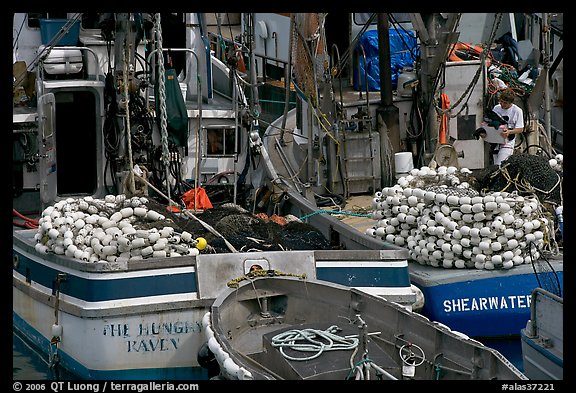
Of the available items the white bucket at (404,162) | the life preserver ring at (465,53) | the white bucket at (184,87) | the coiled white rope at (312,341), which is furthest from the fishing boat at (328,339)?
the life preserver ring at (465,53)

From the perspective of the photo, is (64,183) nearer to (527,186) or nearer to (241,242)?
(241,242)

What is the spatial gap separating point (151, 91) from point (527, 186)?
4.92m

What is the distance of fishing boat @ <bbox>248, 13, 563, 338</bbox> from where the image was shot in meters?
10.8

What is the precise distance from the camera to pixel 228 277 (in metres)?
9.55

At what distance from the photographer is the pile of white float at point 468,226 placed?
422 inches

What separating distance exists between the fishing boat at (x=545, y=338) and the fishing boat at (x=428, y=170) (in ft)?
3.07

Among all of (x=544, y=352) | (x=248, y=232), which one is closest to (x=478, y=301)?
(x=544, y=352)

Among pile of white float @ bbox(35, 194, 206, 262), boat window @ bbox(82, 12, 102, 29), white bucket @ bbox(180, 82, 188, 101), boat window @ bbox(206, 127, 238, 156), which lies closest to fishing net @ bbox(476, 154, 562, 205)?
pile of white float @ bbox(35, 194, 206, 262)

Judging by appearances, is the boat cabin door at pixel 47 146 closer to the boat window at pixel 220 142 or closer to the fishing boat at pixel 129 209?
the fishing boat at pixel 129 209

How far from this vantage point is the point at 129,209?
10.1m

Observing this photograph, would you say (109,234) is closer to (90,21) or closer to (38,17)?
(90,21)

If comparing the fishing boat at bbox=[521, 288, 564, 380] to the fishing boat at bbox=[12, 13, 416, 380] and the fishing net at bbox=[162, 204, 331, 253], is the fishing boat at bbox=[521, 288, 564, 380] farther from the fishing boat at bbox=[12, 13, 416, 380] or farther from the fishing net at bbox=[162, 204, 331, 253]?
the fishing net at bbox=[162, 204, 331, 253]
